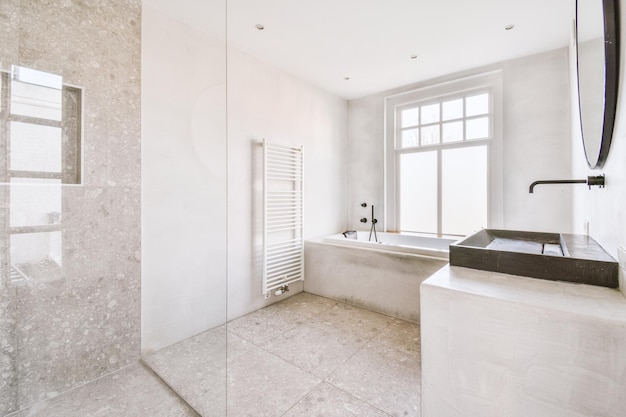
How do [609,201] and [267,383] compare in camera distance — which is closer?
[609,201]

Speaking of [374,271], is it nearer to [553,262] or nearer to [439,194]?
[439,194]

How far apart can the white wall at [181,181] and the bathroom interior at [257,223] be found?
0.6 inches

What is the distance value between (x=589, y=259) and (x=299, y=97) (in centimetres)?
302

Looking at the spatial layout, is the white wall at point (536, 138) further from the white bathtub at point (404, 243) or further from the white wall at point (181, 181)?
the white wall at point (181, 181)

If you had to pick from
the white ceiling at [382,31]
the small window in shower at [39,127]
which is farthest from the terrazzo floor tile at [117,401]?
the white ceiling at [382,31]

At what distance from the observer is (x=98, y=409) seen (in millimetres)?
1506

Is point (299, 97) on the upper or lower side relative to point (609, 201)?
upper

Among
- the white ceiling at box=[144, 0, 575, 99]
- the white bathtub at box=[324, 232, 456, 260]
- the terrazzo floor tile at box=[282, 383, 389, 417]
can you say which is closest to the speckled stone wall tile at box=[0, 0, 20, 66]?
the white ceiling at box=[144, 0, 575, 99]

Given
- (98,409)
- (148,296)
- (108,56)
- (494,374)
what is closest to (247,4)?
(108,56)

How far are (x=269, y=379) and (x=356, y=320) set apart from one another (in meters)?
1.06

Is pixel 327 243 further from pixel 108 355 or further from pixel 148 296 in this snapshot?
pixel 108 355

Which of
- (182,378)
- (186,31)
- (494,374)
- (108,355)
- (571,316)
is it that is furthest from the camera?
(186,31)

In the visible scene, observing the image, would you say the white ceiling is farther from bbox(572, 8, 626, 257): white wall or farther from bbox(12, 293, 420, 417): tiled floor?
bbox(12, 293, 420, 417): tiled floor

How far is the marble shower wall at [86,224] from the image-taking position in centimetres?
146
